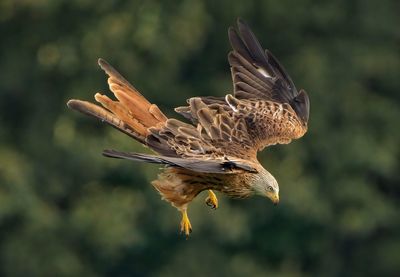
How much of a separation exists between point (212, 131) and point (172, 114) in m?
13.7

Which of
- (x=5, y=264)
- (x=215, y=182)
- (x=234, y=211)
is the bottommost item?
(x=215, y=182)

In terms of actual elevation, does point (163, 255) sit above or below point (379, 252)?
below

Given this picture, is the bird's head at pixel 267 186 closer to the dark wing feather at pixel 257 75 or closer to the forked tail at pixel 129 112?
the forked tail at pixel 129 112

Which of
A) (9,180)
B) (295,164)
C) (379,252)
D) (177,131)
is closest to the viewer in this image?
(177,131)

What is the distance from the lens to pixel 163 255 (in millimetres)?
29234

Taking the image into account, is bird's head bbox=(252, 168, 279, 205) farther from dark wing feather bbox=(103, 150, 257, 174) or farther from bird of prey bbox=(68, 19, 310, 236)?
dark wing feather bbox=(103, 150, 257, 174)

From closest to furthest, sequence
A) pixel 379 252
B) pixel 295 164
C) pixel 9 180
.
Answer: pixel 9 180 < pixel 295 164 < pixel 379 252

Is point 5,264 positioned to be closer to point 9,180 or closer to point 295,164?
point 9,180

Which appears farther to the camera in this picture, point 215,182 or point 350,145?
point 350,145

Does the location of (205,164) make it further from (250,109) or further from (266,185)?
(250,109)

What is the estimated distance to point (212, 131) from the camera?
1380 centimetres

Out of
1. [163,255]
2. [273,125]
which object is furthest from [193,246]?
[273,125]

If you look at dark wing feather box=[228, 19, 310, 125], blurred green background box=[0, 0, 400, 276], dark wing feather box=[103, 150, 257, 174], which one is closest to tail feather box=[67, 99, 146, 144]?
dark wing feather box=[103, 150, 257, 174]

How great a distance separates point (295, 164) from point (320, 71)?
1.71 metres
